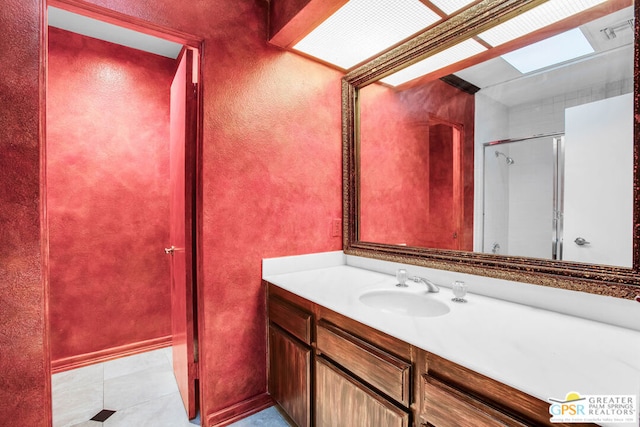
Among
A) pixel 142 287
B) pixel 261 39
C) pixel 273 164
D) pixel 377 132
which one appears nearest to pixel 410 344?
pixel 273 164

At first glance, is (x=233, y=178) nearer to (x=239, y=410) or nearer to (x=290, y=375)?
(x=290, y=375)

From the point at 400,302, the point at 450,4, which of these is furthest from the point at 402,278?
the point at 450,4

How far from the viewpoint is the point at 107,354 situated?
2.38 meters

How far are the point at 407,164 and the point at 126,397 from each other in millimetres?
2308

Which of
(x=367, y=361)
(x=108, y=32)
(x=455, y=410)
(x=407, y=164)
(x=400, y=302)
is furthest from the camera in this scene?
(x=108, y=32)

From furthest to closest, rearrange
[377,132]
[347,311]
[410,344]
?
[377,132], [347,311], [410,344]

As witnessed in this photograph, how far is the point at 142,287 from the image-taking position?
252 centimetres

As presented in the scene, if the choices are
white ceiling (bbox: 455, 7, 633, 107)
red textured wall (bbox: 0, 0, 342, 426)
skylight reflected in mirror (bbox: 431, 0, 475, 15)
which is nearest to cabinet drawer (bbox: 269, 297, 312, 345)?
red textured wall (bbox: 0, 0, 342, 426)

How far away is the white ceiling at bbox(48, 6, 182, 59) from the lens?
2.02 metres

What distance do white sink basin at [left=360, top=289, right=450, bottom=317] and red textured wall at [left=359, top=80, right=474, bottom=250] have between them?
32 centimetres

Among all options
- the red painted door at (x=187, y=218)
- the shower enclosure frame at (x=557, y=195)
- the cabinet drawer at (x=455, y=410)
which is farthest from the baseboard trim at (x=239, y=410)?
the shower enclosure frame at (x=557, y=195)

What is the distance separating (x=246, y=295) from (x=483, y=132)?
1.50 m

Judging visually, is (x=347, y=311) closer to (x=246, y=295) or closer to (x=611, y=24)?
(x=246, y=295)

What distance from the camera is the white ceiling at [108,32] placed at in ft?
6.61
